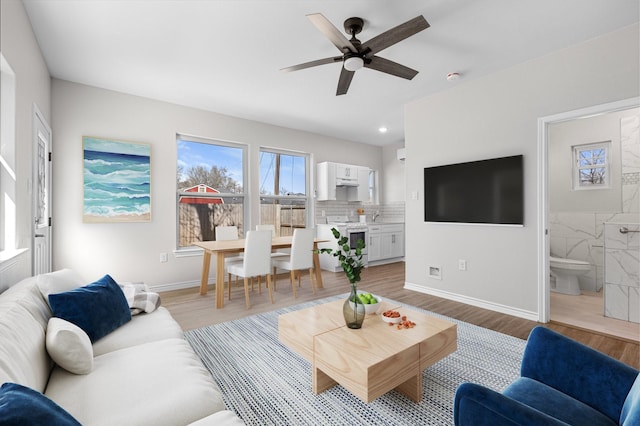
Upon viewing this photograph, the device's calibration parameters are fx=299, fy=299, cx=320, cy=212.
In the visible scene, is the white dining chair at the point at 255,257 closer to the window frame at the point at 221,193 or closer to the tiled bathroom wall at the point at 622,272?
the window frame at the point at 221,193

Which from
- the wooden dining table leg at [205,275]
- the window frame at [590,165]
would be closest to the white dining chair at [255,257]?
the wooden dining table leg at [205,275]

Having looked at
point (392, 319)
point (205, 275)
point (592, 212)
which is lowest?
point (205, 275)

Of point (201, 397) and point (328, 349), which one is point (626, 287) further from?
point (201, 397)

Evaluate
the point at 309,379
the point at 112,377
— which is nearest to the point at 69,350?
the point at 112,377

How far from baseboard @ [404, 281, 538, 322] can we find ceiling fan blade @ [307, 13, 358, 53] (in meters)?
3.03

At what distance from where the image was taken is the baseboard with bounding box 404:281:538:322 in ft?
10.3

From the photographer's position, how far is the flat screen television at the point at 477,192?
10.6 ft

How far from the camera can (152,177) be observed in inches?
163

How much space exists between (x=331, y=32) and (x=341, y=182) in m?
4.04

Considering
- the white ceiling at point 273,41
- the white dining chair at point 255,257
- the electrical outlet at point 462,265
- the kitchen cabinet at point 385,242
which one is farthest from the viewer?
the kitchen cabinet at point 385,242

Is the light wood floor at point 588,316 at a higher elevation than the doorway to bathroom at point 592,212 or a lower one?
lower

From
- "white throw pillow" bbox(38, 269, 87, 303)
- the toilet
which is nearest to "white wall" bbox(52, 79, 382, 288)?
"white throw pillow" bbox(38, 269, 87, 303)

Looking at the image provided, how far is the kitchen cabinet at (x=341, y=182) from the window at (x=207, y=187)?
1.57m

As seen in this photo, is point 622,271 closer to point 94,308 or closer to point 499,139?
point 499,139
